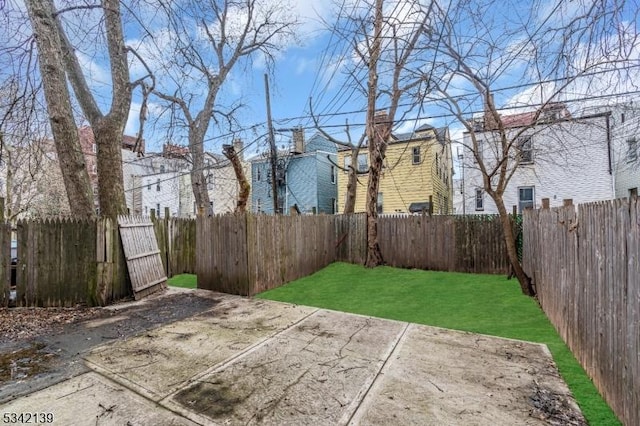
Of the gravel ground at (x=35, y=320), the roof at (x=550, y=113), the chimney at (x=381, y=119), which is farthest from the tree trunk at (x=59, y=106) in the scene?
the roof at (x=550, y=113)

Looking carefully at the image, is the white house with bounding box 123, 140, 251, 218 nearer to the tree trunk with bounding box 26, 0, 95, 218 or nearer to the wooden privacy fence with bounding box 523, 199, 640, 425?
the tree trunk with bounding box 26, 0, 95, 218

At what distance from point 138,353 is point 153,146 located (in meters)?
11.0

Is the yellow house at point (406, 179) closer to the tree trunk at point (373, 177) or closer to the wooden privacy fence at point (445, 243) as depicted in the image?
the tree trunk at point (373, 177)

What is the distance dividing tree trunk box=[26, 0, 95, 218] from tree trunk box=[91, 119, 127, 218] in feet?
1.29

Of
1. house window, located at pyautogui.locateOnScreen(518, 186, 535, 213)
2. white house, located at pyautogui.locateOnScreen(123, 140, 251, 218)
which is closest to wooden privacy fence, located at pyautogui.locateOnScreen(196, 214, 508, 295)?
house window, located at pyautogui.locateOnScreen(518, 186, 535, 213)

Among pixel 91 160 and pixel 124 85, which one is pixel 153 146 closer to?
pixel 124 85

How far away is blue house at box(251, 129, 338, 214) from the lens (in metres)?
20.7

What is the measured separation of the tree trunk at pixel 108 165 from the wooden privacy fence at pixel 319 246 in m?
1.98

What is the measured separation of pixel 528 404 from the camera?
8.77ft

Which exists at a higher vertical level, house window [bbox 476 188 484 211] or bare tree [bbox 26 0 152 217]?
bare tree [bbox 26 0 152 217]

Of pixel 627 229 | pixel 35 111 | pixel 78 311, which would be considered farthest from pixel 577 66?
pixel 35 111

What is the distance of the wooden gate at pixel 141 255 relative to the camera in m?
6.34

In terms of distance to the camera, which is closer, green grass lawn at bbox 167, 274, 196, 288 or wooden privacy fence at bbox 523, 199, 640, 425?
wooden privacy fence at bbox 523, 199, 640, 425

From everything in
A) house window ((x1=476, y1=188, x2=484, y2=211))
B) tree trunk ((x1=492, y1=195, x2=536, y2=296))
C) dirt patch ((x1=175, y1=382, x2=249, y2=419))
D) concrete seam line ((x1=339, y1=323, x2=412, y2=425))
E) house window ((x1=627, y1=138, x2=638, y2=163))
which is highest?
house window ((x1=627, y1=138, x2=638, y2=163))
